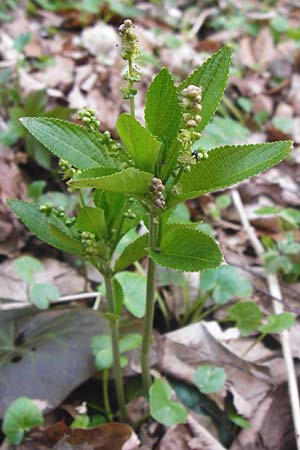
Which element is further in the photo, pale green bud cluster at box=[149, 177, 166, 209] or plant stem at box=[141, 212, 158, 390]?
plant stem at box=[141, 212, 158, 390]

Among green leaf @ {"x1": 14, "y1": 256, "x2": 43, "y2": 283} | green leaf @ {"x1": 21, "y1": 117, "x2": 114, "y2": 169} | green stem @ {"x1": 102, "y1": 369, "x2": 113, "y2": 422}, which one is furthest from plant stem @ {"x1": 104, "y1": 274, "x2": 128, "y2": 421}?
green leaf @ {"x1": 14, "y1": 256, "x2": 43, "y2": 283}

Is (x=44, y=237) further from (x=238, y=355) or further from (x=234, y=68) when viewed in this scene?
(x=234, y=68)

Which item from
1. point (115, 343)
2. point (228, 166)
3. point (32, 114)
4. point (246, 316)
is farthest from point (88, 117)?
point (32, 114)

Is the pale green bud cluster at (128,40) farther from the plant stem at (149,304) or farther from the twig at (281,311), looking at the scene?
the twig at (281,311)

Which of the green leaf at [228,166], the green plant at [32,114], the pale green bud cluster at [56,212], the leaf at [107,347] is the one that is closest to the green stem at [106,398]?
the leaf at [107,347]

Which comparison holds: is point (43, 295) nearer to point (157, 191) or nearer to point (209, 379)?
point (209, 379)

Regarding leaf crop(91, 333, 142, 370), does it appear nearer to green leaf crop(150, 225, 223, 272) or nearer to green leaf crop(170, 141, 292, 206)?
Result: green leaf crop(150, 225, 223, 272)
